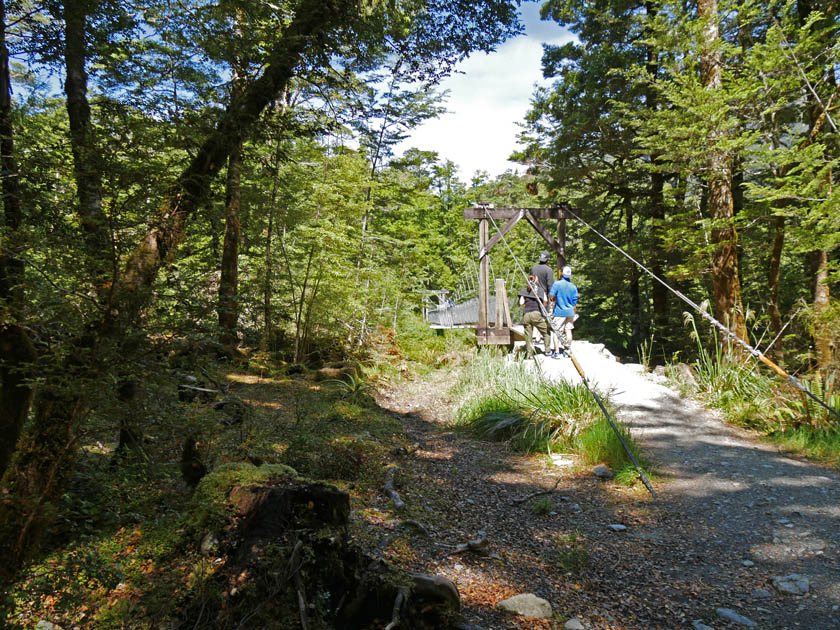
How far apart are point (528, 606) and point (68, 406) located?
2.21 meters

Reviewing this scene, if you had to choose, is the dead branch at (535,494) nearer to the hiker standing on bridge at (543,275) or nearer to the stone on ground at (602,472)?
the stone on ground at (602,472)

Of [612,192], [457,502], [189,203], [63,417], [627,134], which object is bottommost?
[457,502]

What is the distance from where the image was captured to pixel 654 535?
323 centimetres

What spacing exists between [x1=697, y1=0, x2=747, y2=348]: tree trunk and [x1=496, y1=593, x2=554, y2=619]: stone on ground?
5.37 meters

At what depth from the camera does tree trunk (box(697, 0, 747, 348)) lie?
248 inches

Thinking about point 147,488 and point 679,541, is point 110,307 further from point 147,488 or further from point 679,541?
point 679,541

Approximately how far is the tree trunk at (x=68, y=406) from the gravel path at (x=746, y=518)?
2.90 meters

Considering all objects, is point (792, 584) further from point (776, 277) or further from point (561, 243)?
point (561, 243)

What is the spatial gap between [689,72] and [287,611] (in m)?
7.53

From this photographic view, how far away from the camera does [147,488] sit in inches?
106

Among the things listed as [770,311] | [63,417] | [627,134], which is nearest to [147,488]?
[63,417]

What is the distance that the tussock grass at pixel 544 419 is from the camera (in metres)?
4.54

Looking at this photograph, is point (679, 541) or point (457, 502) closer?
point (679, 541)

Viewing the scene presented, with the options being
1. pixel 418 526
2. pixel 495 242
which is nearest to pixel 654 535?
pixel 418 526
